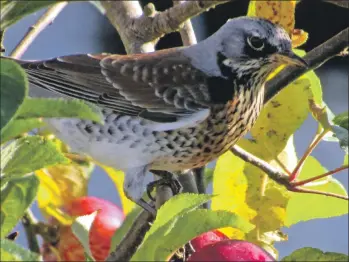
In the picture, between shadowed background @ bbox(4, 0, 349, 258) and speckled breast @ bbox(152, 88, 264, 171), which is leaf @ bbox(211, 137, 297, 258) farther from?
shadowed background @ bbox(4, 0, 349, 258)

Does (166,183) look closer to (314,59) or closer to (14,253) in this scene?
(314,59)

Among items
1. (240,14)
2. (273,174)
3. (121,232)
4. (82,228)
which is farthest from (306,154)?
(240,14)

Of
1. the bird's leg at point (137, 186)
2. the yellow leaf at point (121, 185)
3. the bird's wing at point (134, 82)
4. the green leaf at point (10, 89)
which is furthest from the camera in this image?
the bird's wing at point (134, 82)

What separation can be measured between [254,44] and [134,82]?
0.93ft

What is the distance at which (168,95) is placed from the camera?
191cm

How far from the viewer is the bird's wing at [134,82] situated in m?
1.87

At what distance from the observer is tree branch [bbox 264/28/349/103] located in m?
1.33

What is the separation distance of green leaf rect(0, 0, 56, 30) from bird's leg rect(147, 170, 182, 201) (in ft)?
2.45

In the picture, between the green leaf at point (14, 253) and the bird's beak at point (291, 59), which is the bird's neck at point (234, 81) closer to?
the bird's beak at point (291, 59)

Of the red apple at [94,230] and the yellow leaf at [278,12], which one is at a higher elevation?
the yellow leaf at [278,12]

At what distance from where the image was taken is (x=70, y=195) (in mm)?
1451

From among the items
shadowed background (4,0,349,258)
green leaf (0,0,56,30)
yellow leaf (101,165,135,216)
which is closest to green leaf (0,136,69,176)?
green leaf (0,0,56,30)

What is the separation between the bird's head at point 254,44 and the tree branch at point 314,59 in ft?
0.48

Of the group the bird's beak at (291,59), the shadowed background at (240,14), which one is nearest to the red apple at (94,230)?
the bird's beak at (291,59)
